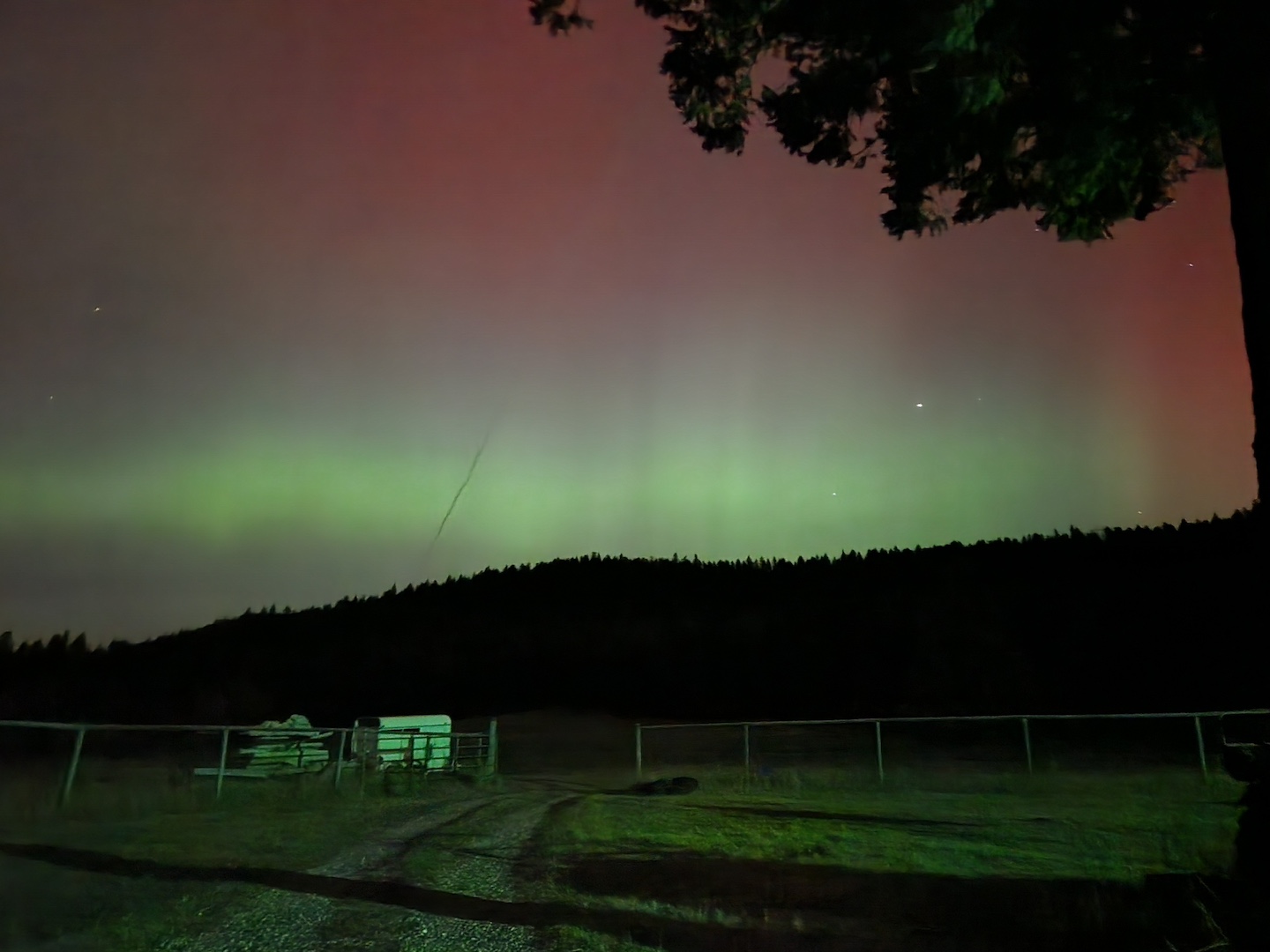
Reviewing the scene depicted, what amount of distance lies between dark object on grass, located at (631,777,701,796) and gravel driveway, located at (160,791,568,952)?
9.30m

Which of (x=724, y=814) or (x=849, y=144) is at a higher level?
(x=849, y=144)

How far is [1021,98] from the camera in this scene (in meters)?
9.72

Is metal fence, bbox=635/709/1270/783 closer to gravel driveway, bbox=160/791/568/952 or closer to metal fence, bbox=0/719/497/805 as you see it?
metal fence, bbox=0/719/497/805

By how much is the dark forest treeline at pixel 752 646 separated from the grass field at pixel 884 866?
22.1m

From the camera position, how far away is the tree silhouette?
25.4 ft

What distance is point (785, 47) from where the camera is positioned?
35.1ft

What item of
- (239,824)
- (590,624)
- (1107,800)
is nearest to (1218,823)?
(1107,800)

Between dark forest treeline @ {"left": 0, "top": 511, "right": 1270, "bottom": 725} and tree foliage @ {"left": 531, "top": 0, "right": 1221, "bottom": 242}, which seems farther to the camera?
dark forest treeline @ {"left": 0, "top": 511, "right": 1270, "bottom": 725}

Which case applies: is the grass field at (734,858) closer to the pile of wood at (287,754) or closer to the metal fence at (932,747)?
the metal fence at (932,747)

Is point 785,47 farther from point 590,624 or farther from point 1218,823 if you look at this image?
point 590,624

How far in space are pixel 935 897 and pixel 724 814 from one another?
23.0ft

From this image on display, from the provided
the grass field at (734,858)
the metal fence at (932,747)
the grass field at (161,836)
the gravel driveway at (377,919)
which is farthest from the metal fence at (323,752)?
the gravel driveway at (377,919)

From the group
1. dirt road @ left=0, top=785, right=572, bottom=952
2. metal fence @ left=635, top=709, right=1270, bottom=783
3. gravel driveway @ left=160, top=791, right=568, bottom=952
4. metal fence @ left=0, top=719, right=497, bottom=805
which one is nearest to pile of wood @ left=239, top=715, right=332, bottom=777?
metal fence @ left=0, top=719, right=497, bottom=805

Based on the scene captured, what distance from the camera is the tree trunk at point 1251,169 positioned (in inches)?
289
